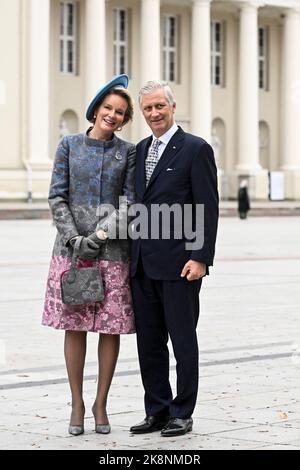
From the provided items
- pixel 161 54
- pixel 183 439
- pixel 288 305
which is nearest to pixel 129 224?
pixel 183 439

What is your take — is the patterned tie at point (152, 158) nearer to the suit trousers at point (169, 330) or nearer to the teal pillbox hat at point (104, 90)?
the teal pillbox hat at point (104, 90)

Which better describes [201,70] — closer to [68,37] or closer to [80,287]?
[68,37]

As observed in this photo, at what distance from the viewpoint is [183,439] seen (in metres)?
6.96

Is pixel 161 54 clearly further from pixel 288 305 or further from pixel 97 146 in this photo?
pixel 97 146

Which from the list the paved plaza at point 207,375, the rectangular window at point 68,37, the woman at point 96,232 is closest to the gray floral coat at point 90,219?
the woman at point 96,232

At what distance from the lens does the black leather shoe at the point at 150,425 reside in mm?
7164

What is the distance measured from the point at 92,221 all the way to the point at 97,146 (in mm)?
Answer: 407

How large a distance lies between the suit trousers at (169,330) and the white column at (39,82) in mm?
43290

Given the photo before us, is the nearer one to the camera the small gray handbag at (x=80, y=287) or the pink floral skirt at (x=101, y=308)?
the small gray handbag at (x=80, y=287)

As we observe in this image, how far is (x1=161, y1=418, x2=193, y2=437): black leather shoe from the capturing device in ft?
23.2

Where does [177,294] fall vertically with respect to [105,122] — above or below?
below

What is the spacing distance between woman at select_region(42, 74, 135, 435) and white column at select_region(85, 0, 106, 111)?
153 ft

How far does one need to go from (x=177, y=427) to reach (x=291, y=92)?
57202 millimetres

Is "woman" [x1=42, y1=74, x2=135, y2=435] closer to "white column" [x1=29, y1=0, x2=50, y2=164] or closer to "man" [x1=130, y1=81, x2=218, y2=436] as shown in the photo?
"man" [x1=130, y1=81, x2=218, y2=436]
